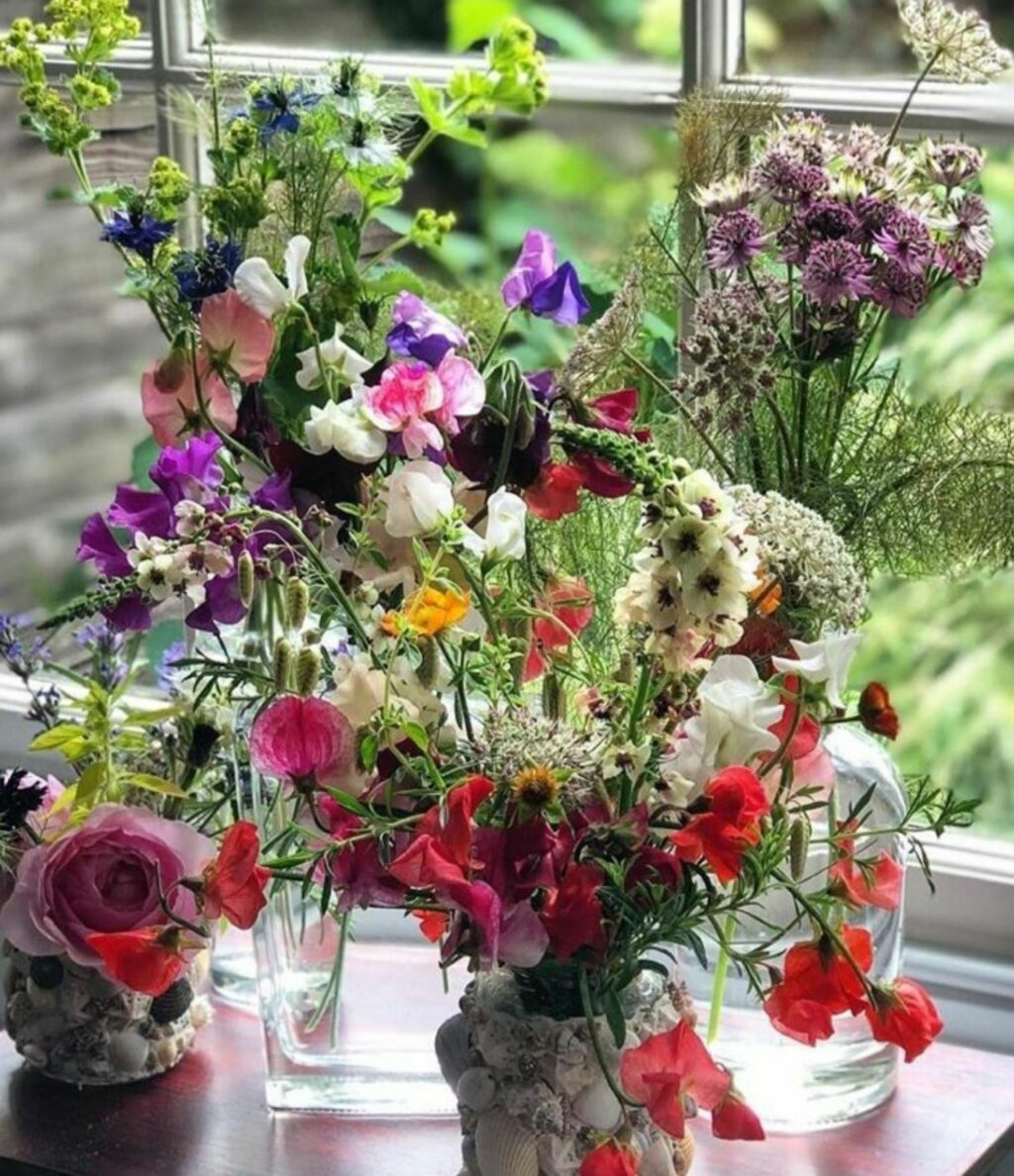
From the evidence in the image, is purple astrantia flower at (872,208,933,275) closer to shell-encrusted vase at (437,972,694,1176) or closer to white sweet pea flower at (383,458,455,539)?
white sweet pea flower at (383,458,455,539)

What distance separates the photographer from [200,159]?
1744mm

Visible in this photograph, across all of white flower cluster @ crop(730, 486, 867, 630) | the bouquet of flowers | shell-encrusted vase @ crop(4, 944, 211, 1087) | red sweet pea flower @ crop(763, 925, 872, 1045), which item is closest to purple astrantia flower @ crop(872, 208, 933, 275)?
the bouquet of flowers

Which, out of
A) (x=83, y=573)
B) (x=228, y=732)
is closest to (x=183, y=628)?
(x=83, y=573)

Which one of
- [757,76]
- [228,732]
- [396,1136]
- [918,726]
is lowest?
[918,726]

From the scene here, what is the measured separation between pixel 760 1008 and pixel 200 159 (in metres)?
0.79

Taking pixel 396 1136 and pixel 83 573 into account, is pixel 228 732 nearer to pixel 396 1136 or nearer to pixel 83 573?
pixel 396 1136

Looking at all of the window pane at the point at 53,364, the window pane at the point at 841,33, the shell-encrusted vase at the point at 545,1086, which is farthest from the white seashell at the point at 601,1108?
the window pane at the point at 53,364

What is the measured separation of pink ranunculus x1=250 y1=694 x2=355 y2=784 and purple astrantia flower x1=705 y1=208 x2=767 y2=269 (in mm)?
306

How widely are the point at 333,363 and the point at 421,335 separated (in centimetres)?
5

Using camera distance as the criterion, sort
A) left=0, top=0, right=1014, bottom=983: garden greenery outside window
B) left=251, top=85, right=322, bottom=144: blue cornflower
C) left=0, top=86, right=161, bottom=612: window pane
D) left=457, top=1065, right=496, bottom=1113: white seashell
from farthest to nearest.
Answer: left=0, top=86, right=161, bottom=612: window pane < left=0, top=0, right=1014, bottom=983: garden greenery outside window < left=251, top=85, right=322, bottom=144: blue cornflower < left=457, top=1065, right=496, bottom=1113: white seashell

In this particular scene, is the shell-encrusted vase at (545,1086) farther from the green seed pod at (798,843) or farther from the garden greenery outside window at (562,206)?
the garden greenery outside window at (562,206)

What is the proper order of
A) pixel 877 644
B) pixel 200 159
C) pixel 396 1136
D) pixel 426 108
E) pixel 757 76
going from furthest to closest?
pixel 877 644 → pixel 200 159 → pixel 757 76 → pixel 426 108 → pixel 396 1136

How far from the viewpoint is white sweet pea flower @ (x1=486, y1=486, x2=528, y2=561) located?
1.07m

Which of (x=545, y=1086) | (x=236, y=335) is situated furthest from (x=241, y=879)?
(x=236, y=335)
